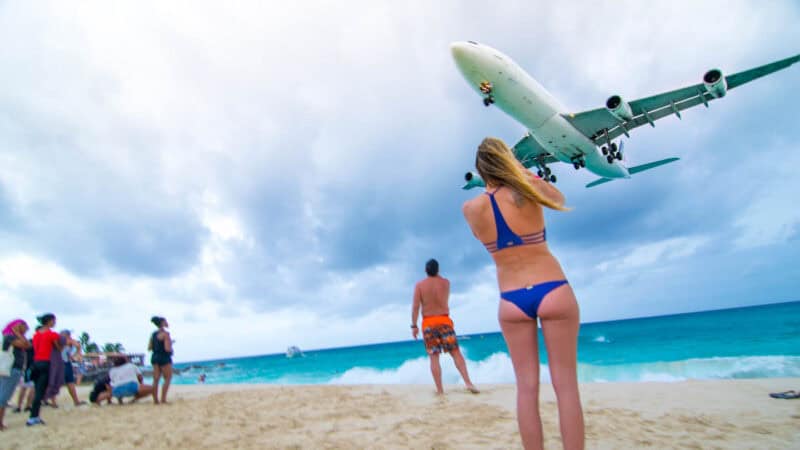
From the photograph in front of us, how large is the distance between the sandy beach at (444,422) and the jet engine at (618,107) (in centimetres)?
1239

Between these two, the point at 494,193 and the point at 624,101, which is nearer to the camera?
the point at 494,193

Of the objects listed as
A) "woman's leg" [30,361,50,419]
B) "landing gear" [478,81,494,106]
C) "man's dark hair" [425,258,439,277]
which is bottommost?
"woman's leg" [30,361,50,419]

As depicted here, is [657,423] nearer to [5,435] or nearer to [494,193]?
[494,193]

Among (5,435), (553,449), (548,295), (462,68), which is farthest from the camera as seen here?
(462,68)

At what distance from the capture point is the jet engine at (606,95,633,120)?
15031mm

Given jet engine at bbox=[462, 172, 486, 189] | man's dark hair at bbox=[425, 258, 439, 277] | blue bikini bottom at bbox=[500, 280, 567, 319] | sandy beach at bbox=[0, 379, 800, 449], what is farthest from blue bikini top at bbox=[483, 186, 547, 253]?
jet engine at bbox=[462, 172, 486, 189]

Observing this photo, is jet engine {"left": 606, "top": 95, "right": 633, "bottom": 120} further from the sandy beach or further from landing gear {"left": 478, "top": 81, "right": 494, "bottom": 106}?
the sandy beach

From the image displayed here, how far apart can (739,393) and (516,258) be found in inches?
190

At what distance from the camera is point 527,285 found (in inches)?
79.9

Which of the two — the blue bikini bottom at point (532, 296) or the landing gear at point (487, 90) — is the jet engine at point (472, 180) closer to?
the landing gear at point (487, 90)

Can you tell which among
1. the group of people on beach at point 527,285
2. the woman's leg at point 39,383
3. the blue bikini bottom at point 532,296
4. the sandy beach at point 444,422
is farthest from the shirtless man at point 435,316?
the woman's leg at point 39,383

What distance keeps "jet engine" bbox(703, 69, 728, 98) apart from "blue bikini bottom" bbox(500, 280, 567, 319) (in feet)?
54.8

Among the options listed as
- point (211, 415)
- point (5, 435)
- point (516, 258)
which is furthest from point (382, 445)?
point (5, 435)

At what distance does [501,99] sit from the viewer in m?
15.4
